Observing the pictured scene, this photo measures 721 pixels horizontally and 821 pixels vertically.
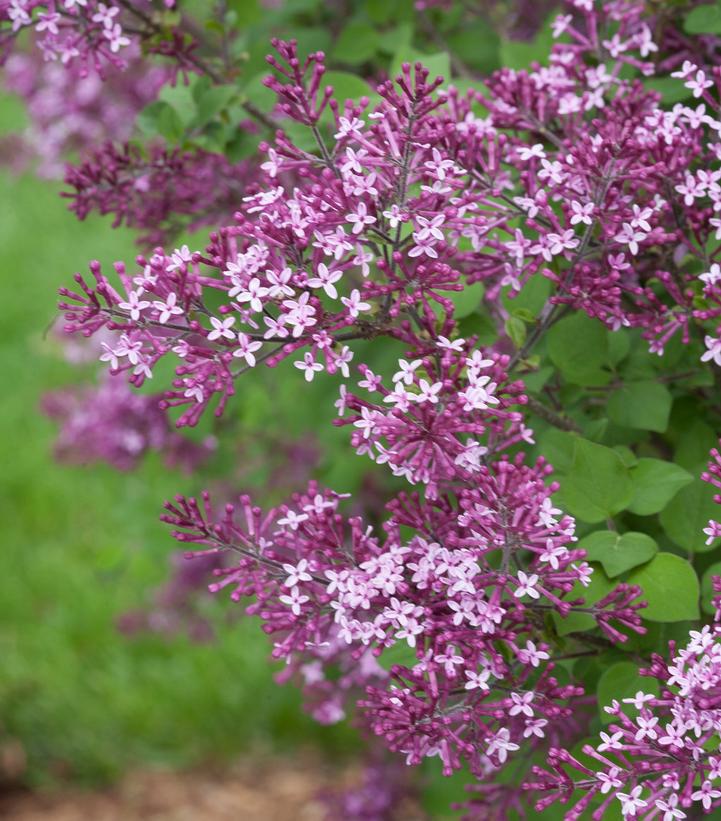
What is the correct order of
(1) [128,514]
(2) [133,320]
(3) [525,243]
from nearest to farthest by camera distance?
1. (2) [133,320]
2. (3) [525,243]
3. (1) [128,514]

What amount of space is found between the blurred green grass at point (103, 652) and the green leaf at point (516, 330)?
1.94 metres

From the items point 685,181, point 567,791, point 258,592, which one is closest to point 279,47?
point 685,181

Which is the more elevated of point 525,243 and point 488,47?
point 488,47

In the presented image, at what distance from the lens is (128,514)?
3990mm

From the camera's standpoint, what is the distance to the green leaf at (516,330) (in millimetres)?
1841

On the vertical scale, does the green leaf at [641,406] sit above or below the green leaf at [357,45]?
below

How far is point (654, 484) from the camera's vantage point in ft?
5.92

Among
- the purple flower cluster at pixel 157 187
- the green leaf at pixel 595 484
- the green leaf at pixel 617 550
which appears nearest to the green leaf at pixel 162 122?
the purple flower cluster at pixel 157 187

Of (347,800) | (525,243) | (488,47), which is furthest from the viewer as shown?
(347,800)

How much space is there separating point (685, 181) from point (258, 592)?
0.90 meters

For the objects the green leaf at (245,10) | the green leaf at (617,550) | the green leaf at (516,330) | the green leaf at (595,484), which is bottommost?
the green leaf at (617,550)

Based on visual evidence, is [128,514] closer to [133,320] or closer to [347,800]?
[347,800]

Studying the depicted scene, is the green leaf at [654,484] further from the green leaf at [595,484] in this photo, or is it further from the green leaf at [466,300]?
the green leaf at [466,300]

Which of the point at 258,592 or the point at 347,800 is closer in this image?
the point at 258,592
